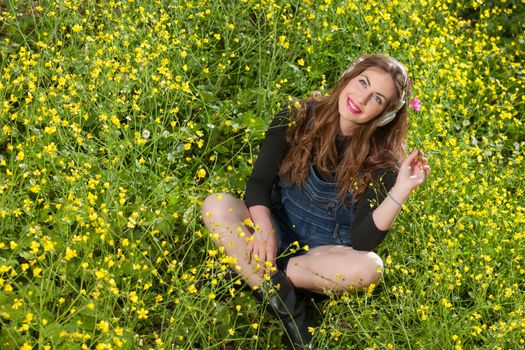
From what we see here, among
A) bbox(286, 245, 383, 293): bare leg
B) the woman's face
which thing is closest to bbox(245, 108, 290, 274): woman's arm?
bbox(286, 245, 383, 293): bare leg

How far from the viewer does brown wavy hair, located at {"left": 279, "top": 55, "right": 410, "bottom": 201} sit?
3359 mm

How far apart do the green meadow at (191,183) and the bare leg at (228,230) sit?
77mm

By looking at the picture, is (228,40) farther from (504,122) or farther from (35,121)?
(504,122)

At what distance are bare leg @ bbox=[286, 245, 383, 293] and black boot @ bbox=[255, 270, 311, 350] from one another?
87 mm

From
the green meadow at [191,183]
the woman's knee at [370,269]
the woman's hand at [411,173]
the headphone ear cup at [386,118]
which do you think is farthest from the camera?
the headphone ear cup at [386,118]

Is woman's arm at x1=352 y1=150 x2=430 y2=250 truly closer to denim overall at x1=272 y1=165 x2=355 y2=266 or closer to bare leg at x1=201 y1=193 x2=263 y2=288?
denim overall at x1=272 y1=165 x2=355 y2=266

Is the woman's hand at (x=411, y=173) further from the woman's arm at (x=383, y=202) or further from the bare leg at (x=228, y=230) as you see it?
the bare leg at (x=228, y=230)

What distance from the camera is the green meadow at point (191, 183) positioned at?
2.92 metres

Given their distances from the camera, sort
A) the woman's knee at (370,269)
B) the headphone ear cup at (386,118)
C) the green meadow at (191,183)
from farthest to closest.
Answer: the headphone ear cup at (386,118) → the woman's knee at (370,269) → the green meadow at (191,183)

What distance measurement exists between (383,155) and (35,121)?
4.84ft

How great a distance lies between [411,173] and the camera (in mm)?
3166

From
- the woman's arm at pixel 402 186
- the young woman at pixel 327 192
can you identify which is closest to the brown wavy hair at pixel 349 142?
the young woman at pixel 327 192

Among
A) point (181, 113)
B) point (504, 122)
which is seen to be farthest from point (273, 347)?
point (504, 122)

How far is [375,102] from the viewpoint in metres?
3.30
